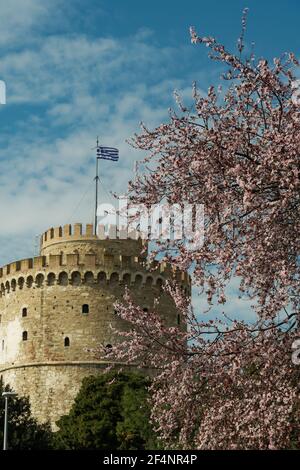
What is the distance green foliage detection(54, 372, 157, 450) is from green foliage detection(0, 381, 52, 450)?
3.55 feet

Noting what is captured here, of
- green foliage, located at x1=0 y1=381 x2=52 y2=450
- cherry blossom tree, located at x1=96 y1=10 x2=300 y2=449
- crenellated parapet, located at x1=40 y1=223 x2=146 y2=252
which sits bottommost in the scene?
green foliage, located at x1=0 y1=381 x2=52 y2=450

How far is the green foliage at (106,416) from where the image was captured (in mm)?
39113

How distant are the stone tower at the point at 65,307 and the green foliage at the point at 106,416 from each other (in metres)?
3.40

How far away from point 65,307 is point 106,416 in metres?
9.56

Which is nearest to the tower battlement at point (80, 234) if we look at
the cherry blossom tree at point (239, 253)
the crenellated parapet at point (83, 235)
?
the crenellated parapet at point (83, 235)

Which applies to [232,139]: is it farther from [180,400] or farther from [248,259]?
[180,400]

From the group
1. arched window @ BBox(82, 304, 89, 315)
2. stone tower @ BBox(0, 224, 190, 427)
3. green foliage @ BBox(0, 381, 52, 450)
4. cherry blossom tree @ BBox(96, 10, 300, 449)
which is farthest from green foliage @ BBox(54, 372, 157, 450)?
cherry blossom tree @ BBox(96, 10, 300, 449)

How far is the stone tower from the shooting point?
49750 millimetres

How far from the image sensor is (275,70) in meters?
14.7

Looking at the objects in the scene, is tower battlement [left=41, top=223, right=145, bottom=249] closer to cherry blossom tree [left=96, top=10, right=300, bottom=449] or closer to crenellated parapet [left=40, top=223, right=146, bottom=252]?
crenellated parapet [left=40, top=223, right=146, bottom=252]

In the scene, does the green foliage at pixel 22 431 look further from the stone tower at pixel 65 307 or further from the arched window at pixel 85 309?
the arched window at pixel 85 309

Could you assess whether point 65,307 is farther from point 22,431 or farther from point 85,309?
point 22,431

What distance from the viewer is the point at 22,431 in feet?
132

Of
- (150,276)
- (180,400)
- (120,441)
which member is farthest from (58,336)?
(180,400)
